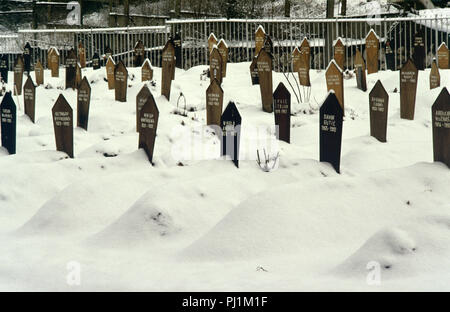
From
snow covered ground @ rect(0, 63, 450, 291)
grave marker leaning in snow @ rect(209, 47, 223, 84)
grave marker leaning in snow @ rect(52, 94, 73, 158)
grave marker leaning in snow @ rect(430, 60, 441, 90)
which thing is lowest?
snow covered ground @ rect(0, 63, 450, 291)

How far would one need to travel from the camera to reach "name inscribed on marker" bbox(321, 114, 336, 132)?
5.65 metres

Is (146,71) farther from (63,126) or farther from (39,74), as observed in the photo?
(63,126)

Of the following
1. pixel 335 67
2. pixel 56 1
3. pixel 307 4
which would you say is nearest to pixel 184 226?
pixel 335 67

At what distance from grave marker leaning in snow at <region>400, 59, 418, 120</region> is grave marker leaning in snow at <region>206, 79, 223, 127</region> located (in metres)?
2.93

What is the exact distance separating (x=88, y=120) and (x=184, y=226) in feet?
15.8

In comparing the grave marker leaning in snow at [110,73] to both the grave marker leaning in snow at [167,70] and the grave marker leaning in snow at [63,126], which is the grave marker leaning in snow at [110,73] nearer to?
the grave marker leaning in snow at [167,70]

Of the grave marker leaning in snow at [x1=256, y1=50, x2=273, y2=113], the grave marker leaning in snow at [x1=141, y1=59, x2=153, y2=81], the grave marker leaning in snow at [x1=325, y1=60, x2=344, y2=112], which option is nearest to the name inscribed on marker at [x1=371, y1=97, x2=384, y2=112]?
the grave marker leaning in snow at [x1=325, y1=60, x2=344, y2=112]

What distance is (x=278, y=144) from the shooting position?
6812 mm

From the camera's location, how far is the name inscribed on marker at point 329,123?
5.65 m

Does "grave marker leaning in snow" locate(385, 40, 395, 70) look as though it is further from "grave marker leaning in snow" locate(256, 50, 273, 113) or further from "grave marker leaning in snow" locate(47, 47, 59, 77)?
"grave marker leaning in snow" locate(47, 47, 59, 77)

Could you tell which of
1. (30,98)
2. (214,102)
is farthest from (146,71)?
(214,102)

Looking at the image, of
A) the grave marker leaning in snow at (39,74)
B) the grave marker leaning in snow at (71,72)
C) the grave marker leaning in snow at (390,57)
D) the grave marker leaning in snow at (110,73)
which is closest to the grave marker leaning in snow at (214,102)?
the grave marker leaning in snow at (110,73)

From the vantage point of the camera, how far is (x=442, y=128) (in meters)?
5.30
